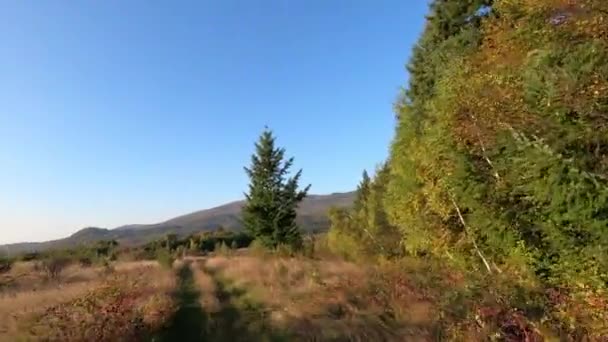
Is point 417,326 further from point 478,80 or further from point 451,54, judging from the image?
point 451,54

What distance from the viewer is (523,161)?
9.04 m

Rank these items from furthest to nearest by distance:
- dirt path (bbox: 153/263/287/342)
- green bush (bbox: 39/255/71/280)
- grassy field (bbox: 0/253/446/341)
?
green bush (bbox: 39/255/71/280), dirt path (bbox: 153/263/287/342), grassy field (bbox: 0/253/446/341)

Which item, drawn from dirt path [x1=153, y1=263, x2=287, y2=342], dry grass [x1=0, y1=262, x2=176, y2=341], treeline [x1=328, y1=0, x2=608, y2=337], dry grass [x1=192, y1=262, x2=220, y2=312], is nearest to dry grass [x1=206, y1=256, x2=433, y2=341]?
dirt path [x1=153, y1=263, x2=287, y2=342]

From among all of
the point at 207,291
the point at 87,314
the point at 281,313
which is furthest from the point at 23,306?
the point at 281,313

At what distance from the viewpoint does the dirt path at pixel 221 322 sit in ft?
34.5

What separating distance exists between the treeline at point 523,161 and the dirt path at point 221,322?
5.87m

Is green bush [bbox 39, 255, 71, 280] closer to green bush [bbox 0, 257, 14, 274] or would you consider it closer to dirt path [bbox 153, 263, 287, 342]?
green bush [bbox 0, 257, 14, 274]

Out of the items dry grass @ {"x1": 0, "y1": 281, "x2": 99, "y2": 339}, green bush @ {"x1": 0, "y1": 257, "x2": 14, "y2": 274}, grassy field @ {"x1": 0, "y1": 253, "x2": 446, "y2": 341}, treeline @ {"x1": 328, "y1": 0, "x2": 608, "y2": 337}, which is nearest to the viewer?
treeline @ {"x1": 328, "y1": 0, "x2": 608, "y2": 337}

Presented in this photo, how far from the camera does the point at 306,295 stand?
13.5 m

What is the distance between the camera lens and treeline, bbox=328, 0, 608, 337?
8367mm

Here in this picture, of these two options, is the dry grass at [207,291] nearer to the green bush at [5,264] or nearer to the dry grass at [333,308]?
the dry grass at [333,308]

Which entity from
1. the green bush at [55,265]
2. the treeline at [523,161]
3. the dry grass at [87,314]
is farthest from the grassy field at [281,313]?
the green bush at [55,265]

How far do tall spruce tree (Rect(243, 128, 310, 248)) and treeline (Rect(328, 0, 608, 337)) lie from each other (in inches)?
635

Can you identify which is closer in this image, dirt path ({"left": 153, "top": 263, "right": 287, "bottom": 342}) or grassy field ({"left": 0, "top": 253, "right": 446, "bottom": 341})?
grassy field ({"left": 0, "top": 253, "right": 446, "bottom": 341})
